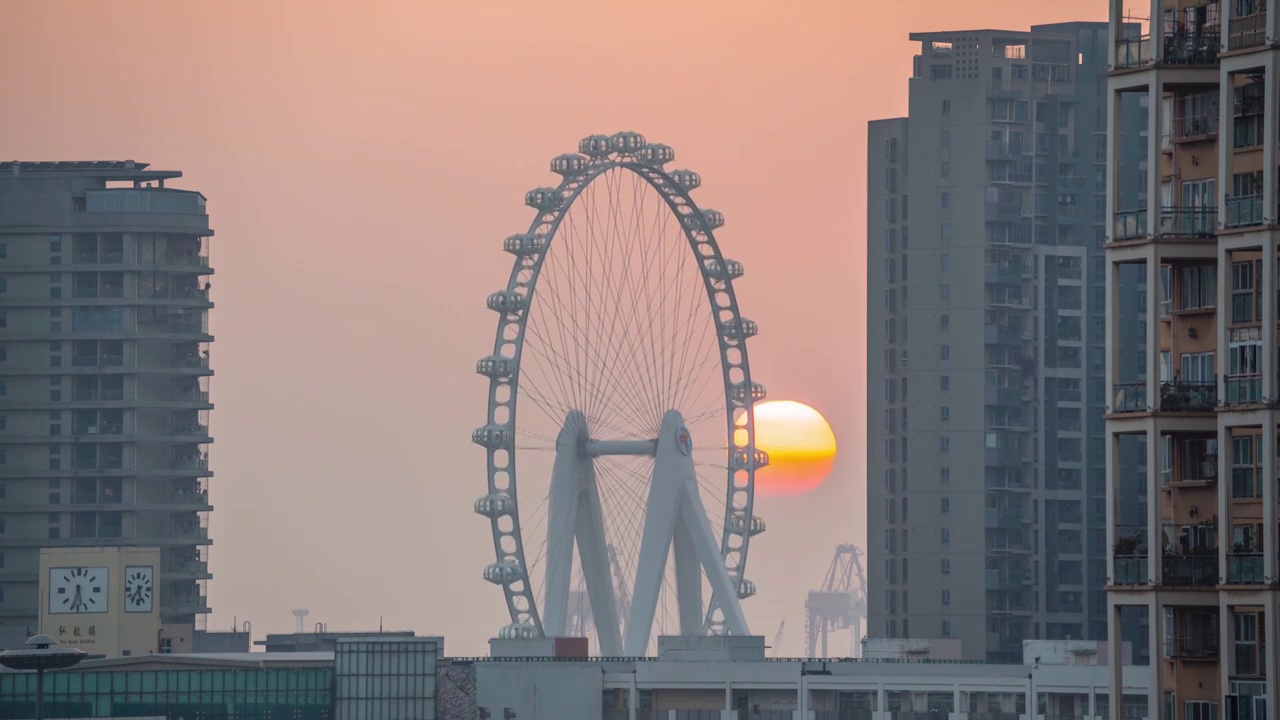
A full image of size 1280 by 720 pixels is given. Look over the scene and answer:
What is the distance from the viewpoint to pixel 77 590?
149 m

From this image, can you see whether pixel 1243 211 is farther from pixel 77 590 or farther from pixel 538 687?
pixel 77 590

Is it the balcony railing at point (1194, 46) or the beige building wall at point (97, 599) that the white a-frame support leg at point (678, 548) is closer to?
the beige building wall at point (97, 599)

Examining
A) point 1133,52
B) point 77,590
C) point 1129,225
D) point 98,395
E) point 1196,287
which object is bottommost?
point 77,590

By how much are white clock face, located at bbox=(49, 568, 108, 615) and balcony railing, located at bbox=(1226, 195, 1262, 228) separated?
9667 centimetres

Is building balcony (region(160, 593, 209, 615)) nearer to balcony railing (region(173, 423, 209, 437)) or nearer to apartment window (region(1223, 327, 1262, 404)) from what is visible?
balcony railing (region(173, 423, 209, 437))

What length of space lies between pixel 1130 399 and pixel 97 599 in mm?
93568

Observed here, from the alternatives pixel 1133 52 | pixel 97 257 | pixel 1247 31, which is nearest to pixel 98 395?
pixel 97 257

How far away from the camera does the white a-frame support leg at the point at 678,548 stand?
143250 millimetres

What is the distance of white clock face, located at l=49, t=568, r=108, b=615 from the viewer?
14925 centimetres

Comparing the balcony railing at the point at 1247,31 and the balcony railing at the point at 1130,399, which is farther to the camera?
the balcony railing at the point at 1130,399

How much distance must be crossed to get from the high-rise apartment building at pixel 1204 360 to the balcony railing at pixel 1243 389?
0.10 feet

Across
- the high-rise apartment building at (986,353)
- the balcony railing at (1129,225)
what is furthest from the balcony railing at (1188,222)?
the high-rise apartment building at (986,353)

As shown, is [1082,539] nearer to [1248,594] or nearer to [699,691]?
[699,691]

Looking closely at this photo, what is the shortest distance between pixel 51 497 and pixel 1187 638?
13085cm
